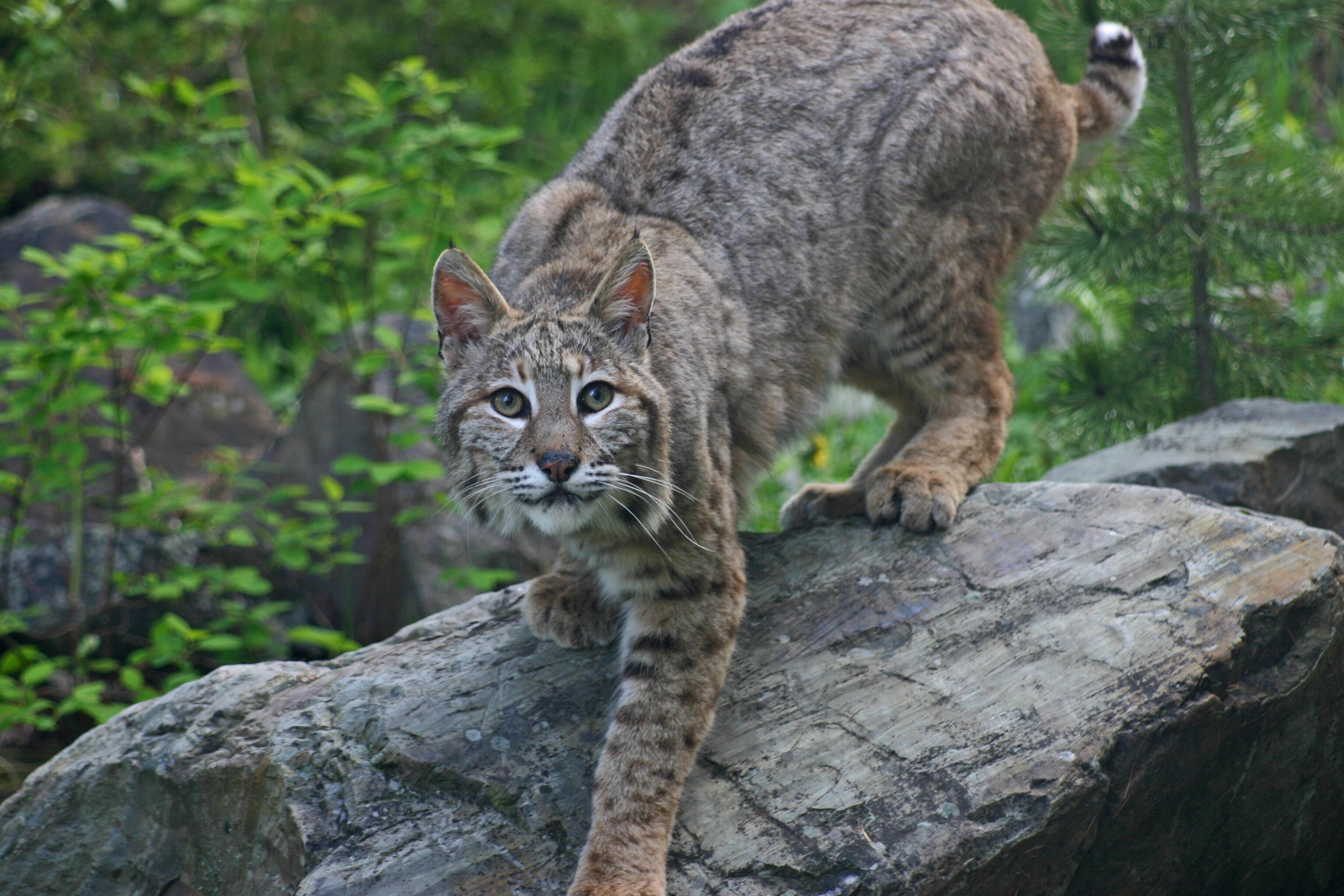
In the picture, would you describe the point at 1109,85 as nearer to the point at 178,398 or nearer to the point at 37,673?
the point at 37,673

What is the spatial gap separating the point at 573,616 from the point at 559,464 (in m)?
0.92

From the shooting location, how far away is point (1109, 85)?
4875 millimetres

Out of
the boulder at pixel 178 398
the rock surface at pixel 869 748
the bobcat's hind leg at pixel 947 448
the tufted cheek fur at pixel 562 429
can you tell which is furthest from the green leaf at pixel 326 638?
the bobcat's hind leg at pixel 947 448

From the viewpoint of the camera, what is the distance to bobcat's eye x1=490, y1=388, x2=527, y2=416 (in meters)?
3.13

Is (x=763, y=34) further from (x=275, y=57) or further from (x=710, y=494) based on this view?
(x=275, y=57)

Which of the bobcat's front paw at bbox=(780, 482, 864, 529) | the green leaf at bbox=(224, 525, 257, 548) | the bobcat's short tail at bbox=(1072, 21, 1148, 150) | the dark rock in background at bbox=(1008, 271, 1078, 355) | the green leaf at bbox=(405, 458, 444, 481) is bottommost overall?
the dark rock in background at bbox=(1008, 271, 1078, 355)

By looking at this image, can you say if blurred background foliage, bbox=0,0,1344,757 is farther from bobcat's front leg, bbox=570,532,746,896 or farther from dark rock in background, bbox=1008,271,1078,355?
bobcat's front leg, bbox=570,532,746,896

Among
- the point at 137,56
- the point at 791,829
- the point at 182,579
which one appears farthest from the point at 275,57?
the point at 791,829

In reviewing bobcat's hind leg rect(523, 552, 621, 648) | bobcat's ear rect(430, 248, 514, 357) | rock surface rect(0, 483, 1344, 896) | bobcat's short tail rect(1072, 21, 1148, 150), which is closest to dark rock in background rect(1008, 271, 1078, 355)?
bobcat's short tail rect(1072, 21, 1148, 150)

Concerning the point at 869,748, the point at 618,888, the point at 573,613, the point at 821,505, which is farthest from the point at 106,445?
the point at 869,748

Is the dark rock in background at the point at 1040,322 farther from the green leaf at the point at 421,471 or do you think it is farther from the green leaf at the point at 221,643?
the green leaf at the point at 221,643

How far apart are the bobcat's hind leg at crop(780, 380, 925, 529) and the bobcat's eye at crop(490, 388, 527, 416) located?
1.46 m

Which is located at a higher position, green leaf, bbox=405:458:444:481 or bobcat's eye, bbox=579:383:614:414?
bobcat's eye, bbox=579:383:614:414

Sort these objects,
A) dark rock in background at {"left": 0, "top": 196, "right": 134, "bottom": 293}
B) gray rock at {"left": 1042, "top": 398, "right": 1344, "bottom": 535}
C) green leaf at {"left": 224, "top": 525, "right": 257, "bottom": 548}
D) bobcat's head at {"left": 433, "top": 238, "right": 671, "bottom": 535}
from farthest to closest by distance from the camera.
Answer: dark rock in background at {"left": 0, "top": 196, "right": 134, "bottom": 293}, green leaf at {"left": 224, "top": 525, "right": 257, "bottom": 548}, gray rock at {"left": 1042, "top": 398, "right": 1344, "bottom": 535}, bobcat's head at {"left": 433, "top": 238, "right": 671, "bottom": 535}
